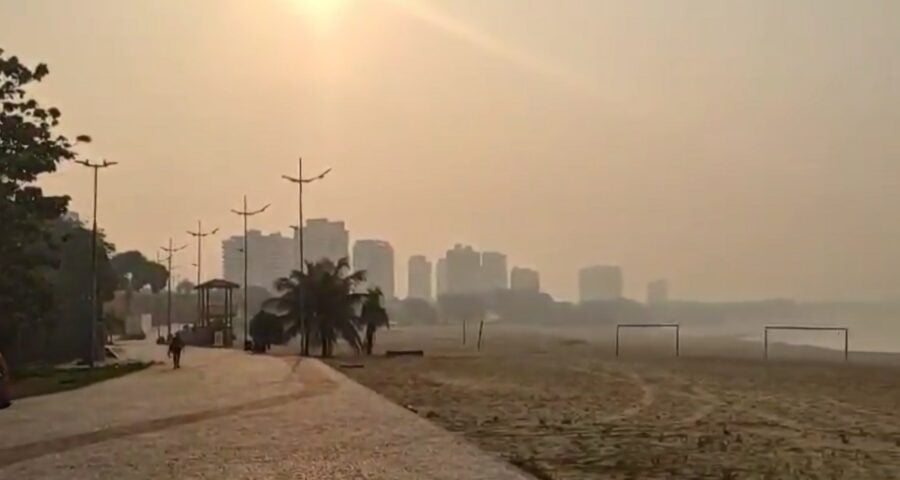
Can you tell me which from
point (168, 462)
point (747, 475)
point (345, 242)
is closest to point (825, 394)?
point (747, 475)

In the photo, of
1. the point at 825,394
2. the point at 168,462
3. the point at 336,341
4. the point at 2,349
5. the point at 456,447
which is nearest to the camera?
the point at 168,462

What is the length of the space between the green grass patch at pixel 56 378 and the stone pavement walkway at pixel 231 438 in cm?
126

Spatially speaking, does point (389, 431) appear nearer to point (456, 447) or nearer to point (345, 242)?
point (456, 447)

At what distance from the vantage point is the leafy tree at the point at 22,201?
34375 mm

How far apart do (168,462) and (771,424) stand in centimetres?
970

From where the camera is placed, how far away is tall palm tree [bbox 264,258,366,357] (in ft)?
194

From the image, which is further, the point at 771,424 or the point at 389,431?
the point at 771,424

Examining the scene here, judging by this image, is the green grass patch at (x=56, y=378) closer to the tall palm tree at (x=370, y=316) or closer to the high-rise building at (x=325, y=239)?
the tall palm tree at (x=370, y=316)

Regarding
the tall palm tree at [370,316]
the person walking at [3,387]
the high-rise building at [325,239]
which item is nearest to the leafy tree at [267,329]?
the tall palm tree at [370,316]

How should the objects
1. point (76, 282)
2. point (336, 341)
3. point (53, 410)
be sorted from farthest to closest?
point (336, 341) → point (76, 282) → point (53, 410)

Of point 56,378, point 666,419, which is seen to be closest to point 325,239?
point 56,378

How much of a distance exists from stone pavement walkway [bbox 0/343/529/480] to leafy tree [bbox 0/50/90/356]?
688 cm

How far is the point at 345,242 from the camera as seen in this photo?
190 meters

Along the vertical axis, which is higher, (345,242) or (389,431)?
(345,242)
